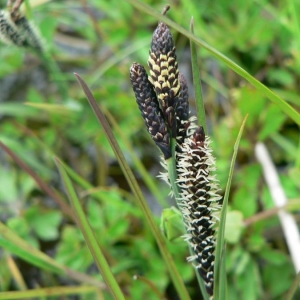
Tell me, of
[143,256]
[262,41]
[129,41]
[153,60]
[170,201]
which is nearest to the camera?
[153,60]

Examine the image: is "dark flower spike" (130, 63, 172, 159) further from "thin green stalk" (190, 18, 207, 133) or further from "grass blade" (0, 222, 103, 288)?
"grass blade" (0, 222, 103, 288)

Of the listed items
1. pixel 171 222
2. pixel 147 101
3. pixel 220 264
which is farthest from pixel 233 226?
pixel 147 101

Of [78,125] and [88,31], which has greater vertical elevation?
[88,31]

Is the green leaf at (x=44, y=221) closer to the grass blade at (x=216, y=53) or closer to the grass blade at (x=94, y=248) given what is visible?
the grass blade at (x=94, y=248)

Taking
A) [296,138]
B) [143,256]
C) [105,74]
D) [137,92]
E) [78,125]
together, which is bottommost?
[143,256]

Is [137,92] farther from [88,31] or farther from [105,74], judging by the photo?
[88,31]

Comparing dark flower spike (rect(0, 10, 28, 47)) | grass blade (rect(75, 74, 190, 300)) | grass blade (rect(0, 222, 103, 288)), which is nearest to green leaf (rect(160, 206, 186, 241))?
grass blade (rect(75, 74, 190, 300))

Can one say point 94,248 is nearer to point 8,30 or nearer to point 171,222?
point 171,222

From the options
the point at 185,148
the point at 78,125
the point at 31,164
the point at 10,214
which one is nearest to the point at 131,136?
the point at 78,125
